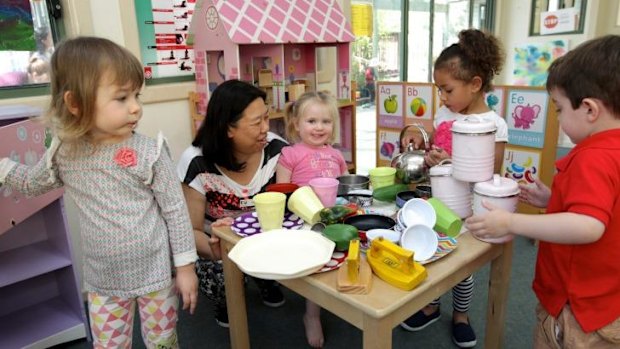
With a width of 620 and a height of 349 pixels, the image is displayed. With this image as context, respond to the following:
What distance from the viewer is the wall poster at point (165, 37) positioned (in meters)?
2.18

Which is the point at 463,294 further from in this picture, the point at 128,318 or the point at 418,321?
the point at 128,318

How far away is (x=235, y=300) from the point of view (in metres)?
1.43

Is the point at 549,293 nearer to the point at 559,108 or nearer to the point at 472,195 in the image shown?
the point at 472,195

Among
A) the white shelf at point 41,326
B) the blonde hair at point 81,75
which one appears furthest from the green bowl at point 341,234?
the white shelf at point 41,326

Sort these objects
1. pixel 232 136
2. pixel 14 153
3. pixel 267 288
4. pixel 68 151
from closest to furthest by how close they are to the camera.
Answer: pixel 68 151 < pixel 14 153 < pixel 232 136 < pixel 267 288

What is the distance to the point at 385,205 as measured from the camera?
1.37 meters

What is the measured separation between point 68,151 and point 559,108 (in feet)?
3.95

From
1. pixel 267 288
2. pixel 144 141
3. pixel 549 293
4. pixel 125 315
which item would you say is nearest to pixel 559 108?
pixel 549 293

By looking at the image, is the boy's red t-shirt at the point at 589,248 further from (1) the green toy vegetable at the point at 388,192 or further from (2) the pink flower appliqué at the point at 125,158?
(2) the pink flower appliqué at the point at 125,158

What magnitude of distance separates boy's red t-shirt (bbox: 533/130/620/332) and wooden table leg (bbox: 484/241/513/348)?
178 millimetres

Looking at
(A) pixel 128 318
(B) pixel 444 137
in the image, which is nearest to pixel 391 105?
(B) pixel 444 137

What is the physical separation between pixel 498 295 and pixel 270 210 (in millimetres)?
760

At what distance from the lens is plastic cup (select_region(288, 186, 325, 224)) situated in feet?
3.99

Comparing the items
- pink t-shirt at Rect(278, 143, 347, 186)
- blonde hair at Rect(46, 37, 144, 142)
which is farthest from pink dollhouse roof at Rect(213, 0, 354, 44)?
blonde hair at Rect(46, 37, 144, 142)
